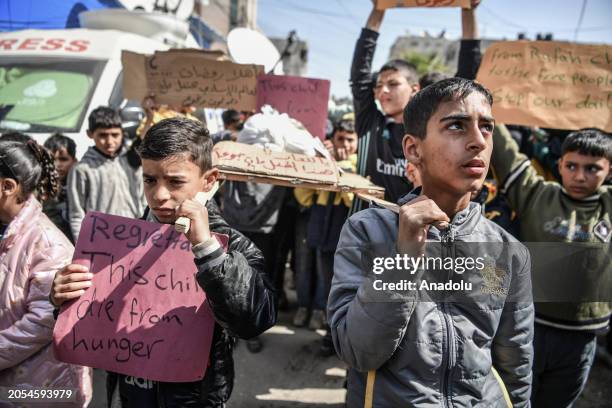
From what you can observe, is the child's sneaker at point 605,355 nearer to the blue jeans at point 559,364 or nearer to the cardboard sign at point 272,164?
the blue jeans at point 559,364

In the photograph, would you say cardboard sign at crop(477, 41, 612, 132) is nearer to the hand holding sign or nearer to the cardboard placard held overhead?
the cardboard placard held overhead

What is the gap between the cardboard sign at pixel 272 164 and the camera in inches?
79.6

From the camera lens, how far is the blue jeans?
2.27 metres

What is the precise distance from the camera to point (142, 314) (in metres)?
1.51

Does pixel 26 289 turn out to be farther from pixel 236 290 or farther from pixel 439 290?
pixel 439 290

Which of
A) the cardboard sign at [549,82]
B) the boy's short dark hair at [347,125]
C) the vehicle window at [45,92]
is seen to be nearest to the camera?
the cardboard sign at [549,82]

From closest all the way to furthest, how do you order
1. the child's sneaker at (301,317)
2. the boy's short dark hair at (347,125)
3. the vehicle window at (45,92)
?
1. the boy's short dark hair at (347,125)
2. the child's sneaker at (301,317)
3. the vehicle window at (45,92)

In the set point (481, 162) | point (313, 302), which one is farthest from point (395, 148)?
point (313, 302)

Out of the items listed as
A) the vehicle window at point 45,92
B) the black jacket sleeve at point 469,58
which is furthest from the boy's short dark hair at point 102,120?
the black jacket sleeve at point 469,58

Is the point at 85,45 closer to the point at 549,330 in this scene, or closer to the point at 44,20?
the point at 44,20

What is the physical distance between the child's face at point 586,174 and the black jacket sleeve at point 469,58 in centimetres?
70

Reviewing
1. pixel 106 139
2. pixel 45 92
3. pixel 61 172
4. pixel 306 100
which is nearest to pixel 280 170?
pixel 306 100

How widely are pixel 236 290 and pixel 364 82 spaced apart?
1.85m

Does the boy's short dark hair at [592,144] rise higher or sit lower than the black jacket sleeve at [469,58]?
lower
